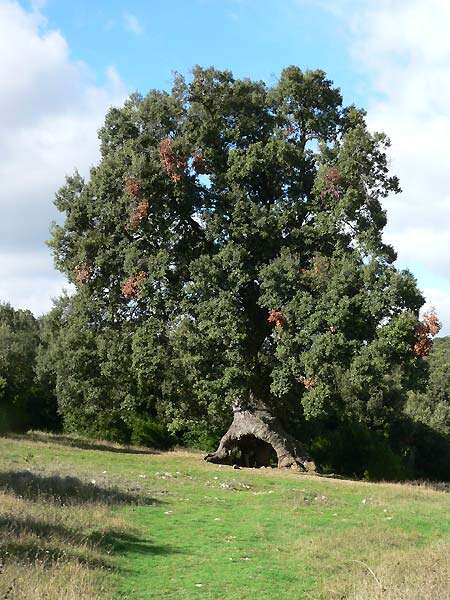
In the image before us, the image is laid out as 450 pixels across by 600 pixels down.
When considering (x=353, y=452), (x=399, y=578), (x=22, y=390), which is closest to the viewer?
(x=399, y=578)

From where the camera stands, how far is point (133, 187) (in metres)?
25.3

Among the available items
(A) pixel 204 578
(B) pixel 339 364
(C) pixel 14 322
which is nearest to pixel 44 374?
(C) pixel 14 322

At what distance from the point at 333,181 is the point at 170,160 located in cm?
620

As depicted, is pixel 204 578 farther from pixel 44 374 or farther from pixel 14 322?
pixel 14 322

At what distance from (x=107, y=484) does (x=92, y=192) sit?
15043 mm

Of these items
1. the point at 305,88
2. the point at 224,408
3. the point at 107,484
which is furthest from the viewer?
the point at 305,88

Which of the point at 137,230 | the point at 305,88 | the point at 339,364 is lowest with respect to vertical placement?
the point at 339,364

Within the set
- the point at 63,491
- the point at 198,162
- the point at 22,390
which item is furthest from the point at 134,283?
the point at 22,390

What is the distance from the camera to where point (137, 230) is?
26.4 meters

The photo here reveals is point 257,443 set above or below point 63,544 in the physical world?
above

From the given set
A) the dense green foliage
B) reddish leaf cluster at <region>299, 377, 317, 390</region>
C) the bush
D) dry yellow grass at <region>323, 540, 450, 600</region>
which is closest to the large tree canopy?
reddish leaf cluster at <region>299, 377, 317, 390</region>

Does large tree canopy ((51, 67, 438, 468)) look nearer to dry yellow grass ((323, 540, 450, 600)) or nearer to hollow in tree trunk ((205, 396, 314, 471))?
hollow in tree trunk ((205, 396, 314, 471))

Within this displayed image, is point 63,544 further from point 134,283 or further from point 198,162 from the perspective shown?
point 198,162

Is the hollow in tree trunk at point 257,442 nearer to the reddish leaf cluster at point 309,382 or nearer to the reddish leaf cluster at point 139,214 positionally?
the reddish leaf cluster at point 309,382
